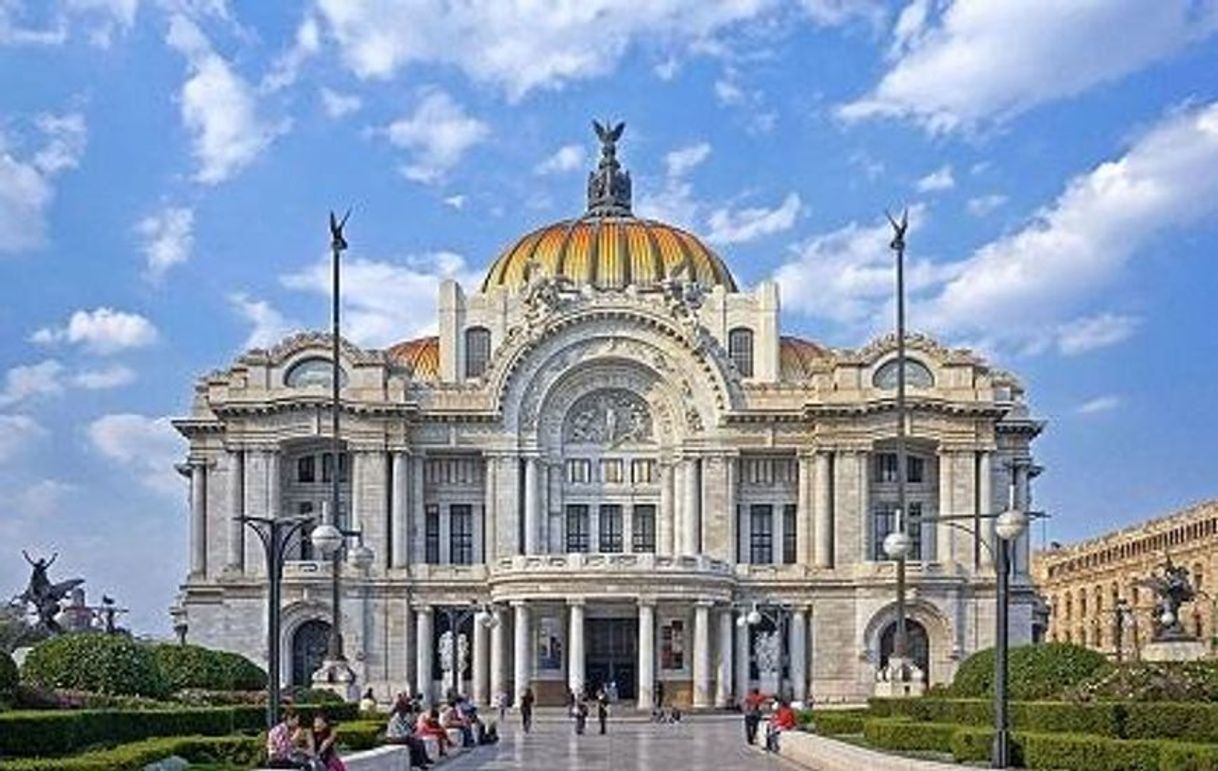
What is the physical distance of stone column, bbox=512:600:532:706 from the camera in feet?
303

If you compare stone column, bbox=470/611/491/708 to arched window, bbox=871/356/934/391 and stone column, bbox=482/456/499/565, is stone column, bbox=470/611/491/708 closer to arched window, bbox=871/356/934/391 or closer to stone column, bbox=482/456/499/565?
stone column, bbox=482/456/499/565

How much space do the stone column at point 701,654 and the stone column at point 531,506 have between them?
9927 mm

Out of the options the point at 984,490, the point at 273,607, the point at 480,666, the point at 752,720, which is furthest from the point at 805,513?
the point at 273,607

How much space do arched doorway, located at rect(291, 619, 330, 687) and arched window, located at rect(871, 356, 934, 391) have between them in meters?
28.7

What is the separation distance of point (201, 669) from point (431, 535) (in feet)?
125

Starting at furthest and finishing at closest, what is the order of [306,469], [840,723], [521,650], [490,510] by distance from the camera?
[306,469] < [490,510] < [521,650] < [840,723]

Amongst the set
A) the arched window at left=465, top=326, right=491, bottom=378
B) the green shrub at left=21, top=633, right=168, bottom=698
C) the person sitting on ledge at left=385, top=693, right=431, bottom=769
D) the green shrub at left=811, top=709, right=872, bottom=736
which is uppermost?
the arched window at left=465, top=326, right=491, bottom=378

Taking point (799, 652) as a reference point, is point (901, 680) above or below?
above

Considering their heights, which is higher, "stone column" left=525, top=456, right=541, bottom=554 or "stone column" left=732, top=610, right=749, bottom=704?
"stone column" left=525, top=456, right=541, bottom=554

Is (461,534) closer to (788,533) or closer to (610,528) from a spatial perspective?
(610,528)

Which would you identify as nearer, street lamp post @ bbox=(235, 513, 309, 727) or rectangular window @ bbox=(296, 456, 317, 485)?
street lamp post @ bbox=(235, 513, 309, 727)

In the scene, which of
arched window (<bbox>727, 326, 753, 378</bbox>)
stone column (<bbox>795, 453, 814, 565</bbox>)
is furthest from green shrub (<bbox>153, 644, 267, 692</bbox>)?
arched window (<bbox>727, 326, 753, 378</bbox>)

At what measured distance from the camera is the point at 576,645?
92.1 meters

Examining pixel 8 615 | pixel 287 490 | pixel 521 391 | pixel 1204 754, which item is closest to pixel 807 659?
pixel 521 391
